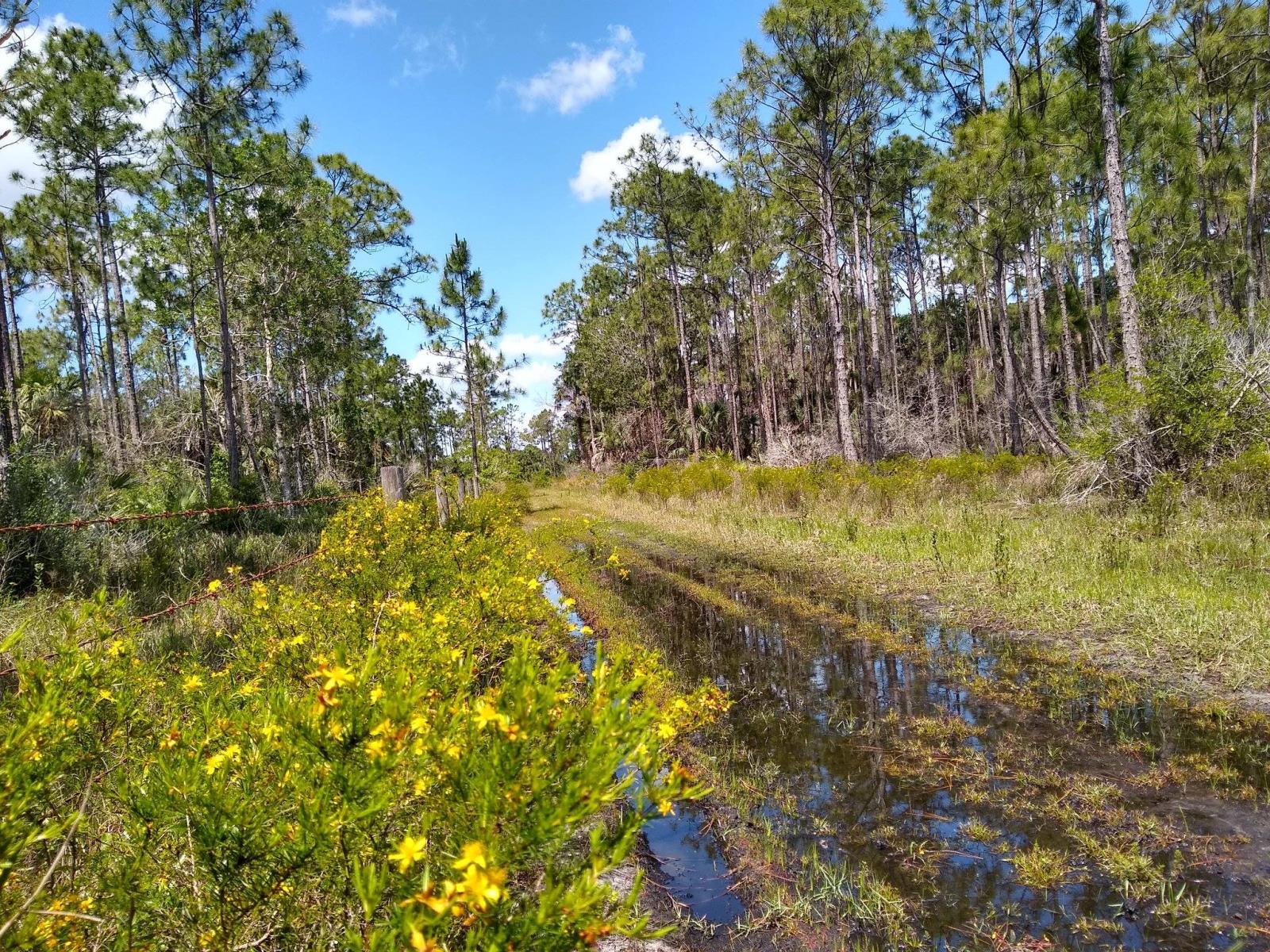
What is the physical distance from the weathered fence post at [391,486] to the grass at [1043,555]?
5.18m

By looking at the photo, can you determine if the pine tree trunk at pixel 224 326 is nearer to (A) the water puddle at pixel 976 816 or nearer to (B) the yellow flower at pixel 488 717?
(A) the water puddle at pixel 976 816

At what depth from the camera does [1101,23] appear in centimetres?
871

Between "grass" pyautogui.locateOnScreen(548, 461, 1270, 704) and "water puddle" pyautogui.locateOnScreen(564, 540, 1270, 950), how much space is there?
727mm

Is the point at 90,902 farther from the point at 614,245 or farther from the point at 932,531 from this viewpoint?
the point at 614,245

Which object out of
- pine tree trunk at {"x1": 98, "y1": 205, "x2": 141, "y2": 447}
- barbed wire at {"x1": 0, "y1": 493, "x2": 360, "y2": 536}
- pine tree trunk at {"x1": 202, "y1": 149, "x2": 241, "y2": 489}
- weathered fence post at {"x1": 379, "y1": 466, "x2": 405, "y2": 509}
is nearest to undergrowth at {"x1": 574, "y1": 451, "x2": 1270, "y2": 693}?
weathered fence post at {"x1": 379, "y1": 466, "x2": 405, "y2": 509}

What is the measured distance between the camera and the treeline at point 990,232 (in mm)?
8461

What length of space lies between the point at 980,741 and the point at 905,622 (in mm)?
2282

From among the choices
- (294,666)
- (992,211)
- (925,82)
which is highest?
(925,82)

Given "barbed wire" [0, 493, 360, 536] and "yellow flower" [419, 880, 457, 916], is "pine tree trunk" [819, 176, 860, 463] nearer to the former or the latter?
"barbed wire" [0, 493, 360, 536]

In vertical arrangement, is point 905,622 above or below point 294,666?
below

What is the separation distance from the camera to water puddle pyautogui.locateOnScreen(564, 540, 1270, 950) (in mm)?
2225

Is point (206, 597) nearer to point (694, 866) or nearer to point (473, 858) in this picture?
point (694, 866)

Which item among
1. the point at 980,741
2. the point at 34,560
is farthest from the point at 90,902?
the point at 34,560

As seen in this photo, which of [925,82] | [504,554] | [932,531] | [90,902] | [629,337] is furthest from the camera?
[629,337]
